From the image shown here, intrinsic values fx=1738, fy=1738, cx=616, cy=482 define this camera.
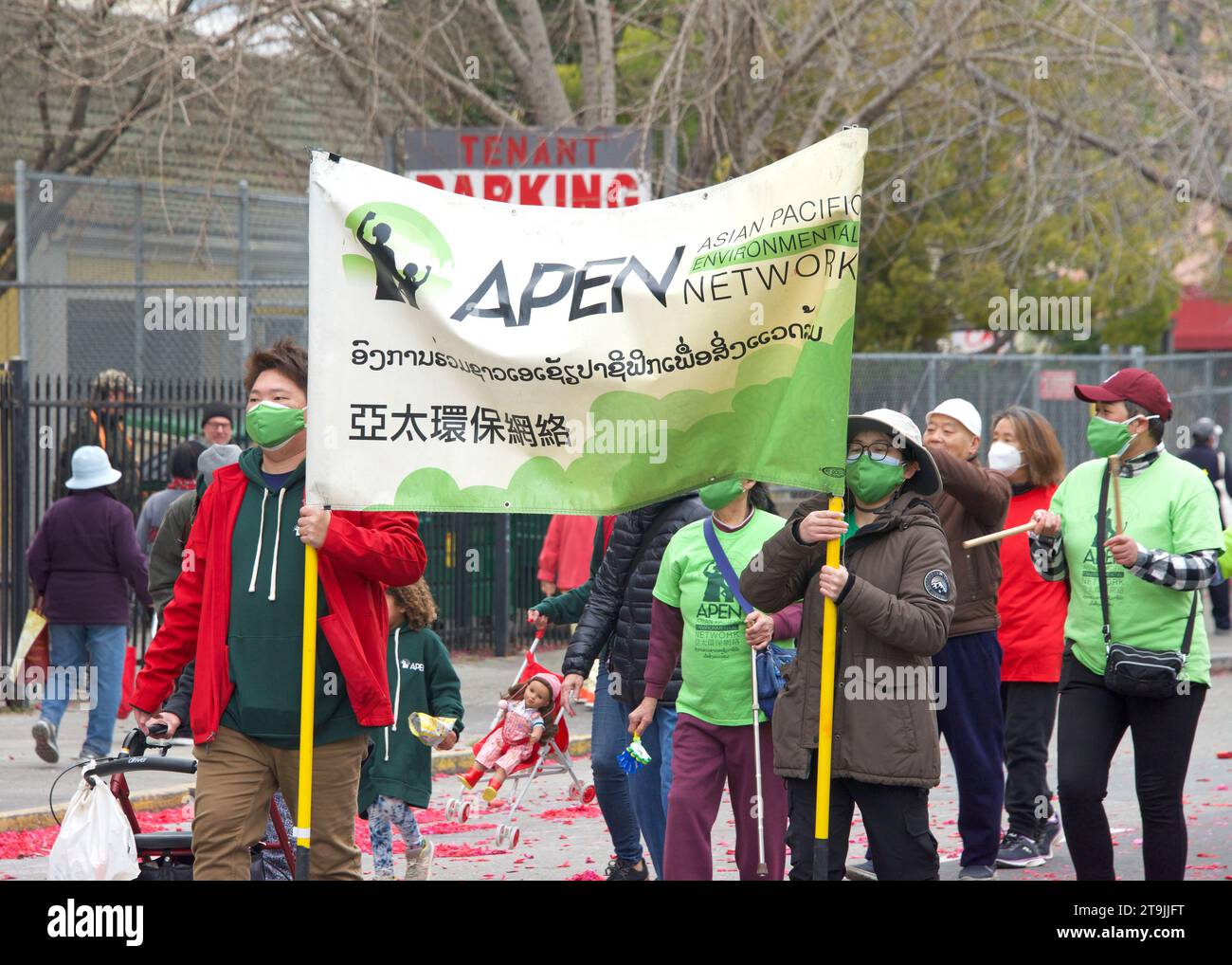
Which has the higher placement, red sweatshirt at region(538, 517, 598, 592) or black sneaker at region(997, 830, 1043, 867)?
red sweatshirt at region(538, 517, 598, 592)

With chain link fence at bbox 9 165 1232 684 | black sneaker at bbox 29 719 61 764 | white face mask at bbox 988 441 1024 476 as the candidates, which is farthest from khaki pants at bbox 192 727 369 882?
chain link fence at bbox 9 165 1232 684

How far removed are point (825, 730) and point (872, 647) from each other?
0.35 m

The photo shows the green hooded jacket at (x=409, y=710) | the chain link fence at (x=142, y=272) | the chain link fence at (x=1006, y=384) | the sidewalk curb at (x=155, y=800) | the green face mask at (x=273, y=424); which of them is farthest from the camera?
the chain link fence at (x=1006, y=384)

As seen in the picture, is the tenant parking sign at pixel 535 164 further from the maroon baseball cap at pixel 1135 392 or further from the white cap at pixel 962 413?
the maroon baseball cap at pixel 1135 392

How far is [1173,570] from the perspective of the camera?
6.11 m

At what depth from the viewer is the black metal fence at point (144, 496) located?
43.4 feet

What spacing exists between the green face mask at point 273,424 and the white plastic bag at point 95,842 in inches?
46.4

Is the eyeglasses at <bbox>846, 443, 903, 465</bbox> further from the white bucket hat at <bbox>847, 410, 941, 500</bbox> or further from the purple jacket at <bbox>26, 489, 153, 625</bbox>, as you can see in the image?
the purple jacket at <bbox>26, 489, 153, 625</bbox>

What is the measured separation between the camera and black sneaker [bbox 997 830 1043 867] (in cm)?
783

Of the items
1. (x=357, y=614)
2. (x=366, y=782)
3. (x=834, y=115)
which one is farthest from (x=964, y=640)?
(x=834, y=115)

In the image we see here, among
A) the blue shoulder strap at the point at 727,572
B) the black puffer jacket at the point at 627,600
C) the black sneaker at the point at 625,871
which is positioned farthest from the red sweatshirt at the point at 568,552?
the blue shoulder strap at the point at 727,572

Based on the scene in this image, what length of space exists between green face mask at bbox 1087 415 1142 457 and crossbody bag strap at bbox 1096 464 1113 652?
0.25 ft

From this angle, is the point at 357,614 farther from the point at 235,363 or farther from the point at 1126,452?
the point at 235,363
